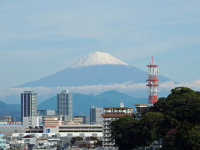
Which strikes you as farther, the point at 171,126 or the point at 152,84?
the point at 152,84

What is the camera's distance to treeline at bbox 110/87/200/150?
7969 cm

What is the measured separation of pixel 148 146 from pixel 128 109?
68.7 m

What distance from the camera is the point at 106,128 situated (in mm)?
158625

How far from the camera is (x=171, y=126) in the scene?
92.3 metres

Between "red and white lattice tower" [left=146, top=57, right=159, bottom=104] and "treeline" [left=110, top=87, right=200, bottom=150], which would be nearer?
"treeline" [left=110, top=87, right=200, bottom=150]

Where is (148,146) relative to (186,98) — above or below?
below

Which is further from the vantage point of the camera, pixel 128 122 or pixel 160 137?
pixel 128 122

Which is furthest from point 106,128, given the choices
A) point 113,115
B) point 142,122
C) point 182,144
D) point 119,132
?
Result: point 182,144

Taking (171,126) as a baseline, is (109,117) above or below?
above

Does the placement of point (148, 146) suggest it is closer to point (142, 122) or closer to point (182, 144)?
point (142, 122)

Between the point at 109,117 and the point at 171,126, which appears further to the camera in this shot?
the point at 109,117

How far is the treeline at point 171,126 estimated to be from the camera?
79688mm

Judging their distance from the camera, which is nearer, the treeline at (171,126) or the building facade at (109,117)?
the treeline at (171,126)

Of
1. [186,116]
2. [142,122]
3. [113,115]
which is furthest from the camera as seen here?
[113,115]
